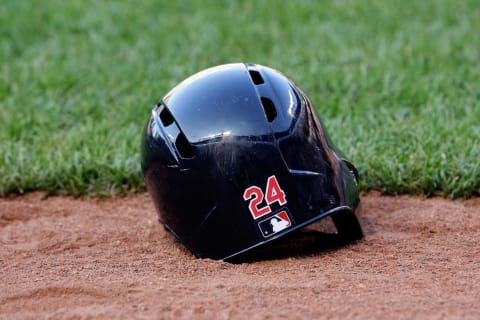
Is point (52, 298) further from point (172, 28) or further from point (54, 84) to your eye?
point (172, 28)

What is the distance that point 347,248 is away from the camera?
13.0 feet

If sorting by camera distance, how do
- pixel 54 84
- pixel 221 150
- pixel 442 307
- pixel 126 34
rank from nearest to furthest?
pixel 442 307 → pixel 221 150 → pixel 54 84 → pixel 126 34

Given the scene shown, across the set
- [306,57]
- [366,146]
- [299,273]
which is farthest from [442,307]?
[306,57]

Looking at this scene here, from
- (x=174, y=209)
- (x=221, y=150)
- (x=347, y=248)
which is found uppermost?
(x=221, y=150)

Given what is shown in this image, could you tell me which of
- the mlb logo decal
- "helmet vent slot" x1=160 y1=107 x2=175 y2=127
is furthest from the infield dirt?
"helmet vent slot" x1=160 y1=107 x2=175 y2=127

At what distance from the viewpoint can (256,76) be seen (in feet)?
13.0

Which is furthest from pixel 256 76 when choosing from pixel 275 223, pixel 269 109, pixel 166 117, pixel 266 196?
pixel 275 223

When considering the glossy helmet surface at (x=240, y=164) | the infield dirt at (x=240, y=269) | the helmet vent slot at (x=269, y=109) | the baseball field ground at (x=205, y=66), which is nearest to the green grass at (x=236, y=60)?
the baseball field ground at (x=205, y=66)

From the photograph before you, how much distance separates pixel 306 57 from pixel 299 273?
3.70 metres

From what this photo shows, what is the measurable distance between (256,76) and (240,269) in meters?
0.92

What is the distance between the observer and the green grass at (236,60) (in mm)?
5141

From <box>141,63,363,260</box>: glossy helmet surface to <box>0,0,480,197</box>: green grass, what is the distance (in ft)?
4.07

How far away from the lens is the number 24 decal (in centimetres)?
365

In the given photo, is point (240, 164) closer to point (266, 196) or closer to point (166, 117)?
point (266, 196)
